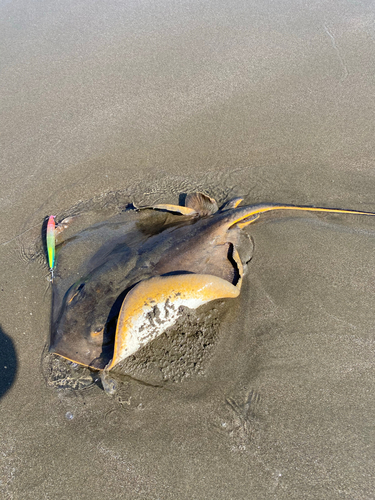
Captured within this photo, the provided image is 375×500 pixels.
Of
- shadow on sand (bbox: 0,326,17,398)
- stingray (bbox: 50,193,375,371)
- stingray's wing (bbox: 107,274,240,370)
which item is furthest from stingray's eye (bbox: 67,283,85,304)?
shadow on sand (bbox: 0,326,17,398)

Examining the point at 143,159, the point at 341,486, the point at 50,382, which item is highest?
the point at 143,159

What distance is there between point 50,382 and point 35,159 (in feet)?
13.6

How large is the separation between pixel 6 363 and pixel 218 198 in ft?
12.5

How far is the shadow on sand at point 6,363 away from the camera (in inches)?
151

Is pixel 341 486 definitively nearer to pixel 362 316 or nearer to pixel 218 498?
pixel 218 498

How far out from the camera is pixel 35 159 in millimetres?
6098

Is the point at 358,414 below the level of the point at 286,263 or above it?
below

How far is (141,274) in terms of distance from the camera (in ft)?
12.9

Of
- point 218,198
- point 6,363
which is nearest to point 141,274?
point 6,363

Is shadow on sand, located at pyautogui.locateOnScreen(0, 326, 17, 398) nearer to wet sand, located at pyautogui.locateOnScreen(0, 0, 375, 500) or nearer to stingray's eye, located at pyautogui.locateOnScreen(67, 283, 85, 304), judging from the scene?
wet sand, located at pyautogui.locateOnScreen(0, 0, 375, 500)

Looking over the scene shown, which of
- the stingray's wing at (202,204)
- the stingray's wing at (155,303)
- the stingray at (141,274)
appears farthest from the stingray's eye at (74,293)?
the stingray's wing at (202,204)

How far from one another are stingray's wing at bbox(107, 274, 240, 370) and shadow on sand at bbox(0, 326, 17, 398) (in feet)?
4.29

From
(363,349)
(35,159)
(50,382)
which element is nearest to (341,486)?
(363,349)

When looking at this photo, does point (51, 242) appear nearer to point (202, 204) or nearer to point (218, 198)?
point (202, 204)
